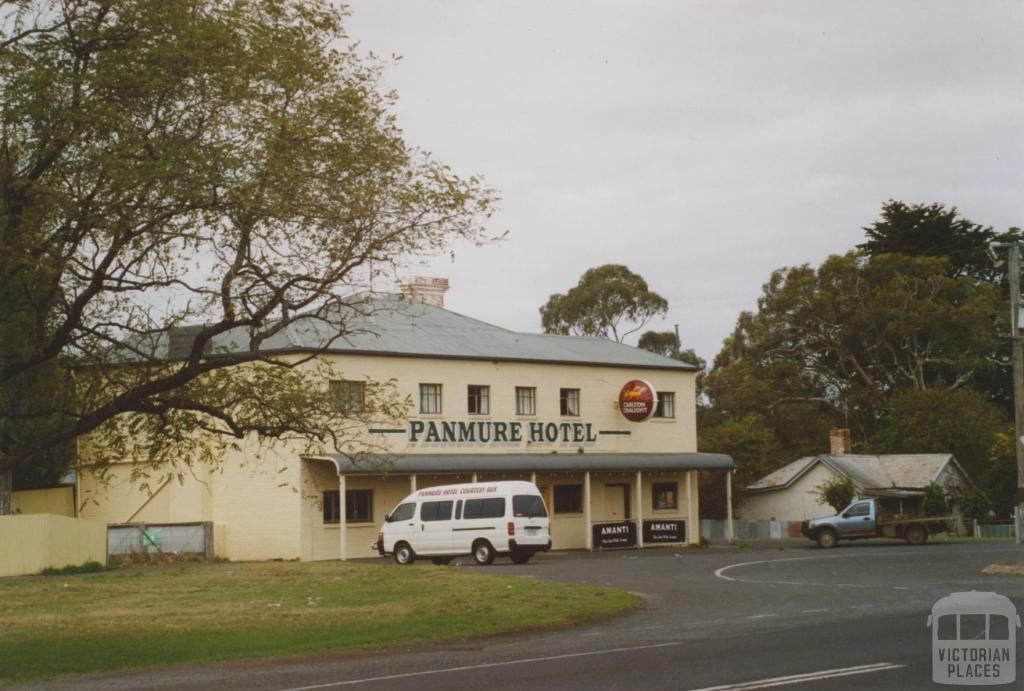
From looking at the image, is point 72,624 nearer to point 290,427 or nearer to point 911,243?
point 290,427

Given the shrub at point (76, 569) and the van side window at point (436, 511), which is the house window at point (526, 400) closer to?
the van side window at point (436, 511)

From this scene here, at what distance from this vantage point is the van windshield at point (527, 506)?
35812 mm

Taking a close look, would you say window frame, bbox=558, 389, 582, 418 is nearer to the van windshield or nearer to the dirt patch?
the van windshield


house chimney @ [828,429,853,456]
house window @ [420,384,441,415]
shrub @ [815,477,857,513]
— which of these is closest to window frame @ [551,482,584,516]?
house window @ [420,384,441,415]

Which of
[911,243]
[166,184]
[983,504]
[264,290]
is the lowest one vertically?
[983,504]

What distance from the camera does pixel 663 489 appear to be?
2116 inches

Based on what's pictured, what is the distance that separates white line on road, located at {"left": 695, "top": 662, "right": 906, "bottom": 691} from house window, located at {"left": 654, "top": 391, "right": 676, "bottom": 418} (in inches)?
1618

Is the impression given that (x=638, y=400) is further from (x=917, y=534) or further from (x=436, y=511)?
(x=436, y=511)

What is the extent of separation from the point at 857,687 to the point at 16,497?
41514 mm

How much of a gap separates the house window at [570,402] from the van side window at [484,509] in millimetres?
14817

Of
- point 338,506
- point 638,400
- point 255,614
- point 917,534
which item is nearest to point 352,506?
point 338,506

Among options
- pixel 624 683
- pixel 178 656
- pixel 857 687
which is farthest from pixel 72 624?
pixel 857 687

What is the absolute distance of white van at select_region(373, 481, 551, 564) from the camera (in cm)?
3569

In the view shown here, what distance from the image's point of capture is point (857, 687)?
1134 cm
